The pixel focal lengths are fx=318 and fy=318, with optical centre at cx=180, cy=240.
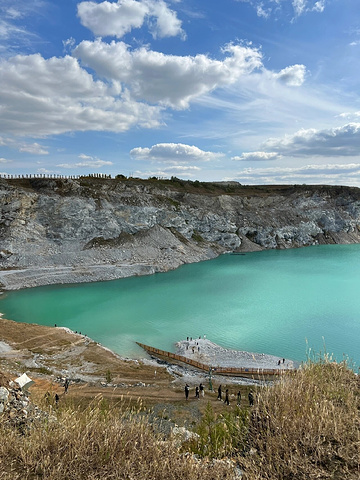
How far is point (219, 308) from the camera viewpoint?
113ft

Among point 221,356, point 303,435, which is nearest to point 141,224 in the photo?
point 221,356

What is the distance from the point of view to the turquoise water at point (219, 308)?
26064mm

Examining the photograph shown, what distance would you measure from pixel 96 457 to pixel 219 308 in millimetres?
30360

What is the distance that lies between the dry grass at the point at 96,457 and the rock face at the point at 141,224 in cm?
4454

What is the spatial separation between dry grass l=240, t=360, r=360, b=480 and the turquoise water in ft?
46.9

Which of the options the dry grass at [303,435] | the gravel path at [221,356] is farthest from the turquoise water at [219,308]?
the dry grass at [303,435]

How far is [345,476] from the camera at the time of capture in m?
4.58

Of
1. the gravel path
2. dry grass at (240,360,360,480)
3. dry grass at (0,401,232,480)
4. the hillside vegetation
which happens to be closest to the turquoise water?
the gravel path

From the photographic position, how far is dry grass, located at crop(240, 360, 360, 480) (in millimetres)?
4719

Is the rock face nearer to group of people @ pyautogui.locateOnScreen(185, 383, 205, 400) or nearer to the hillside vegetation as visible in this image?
group of people @ pyautogui.locateOnScreen(185, 383, 205, 400)

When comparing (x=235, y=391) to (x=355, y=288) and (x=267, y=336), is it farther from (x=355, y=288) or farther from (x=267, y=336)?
(x=355, y=288)

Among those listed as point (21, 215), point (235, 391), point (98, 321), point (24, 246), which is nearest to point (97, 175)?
point (21, 215)

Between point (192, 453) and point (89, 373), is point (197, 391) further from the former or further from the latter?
point (192, 453)

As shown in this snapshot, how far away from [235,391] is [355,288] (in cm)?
3059
